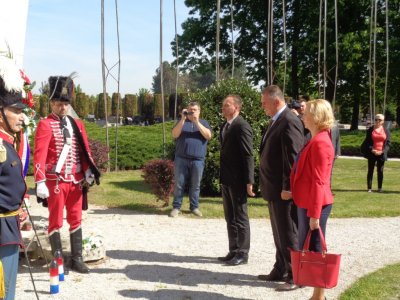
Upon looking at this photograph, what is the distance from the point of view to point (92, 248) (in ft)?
19.5

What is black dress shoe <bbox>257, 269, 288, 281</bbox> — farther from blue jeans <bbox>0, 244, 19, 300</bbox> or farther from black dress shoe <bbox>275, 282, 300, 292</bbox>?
blue jeans <bbox>0, 244, 19, 300</bbox>

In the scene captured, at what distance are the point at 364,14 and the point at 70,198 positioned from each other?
24.8m

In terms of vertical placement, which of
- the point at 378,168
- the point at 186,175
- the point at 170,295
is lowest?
the point at 170,295

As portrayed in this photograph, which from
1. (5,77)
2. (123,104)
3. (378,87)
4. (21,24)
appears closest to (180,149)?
(21,24)

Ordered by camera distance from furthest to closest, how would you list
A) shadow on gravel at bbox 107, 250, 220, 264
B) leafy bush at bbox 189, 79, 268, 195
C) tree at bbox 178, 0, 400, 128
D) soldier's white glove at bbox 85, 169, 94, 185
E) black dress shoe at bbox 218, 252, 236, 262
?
tree at bbox 178, 0, 400, 128 < leafy bush at bbox 189, 79, 268, 195 < shadow on gravel at bbox 107, 250, 220, 264 < black dress shoe at bbox 218, 252, 236, 262 < soldier's white glove at bbox 85, 169, 94, 185

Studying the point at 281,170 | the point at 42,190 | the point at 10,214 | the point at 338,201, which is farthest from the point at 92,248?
the point at 338,201

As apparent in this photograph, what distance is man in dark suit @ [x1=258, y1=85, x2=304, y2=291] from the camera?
198 inches

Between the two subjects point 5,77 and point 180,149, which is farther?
point 180,149

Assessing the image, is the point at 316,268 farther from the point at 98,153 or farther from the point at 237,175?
the point at 98,153

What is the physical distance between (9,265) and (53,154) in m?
2.36

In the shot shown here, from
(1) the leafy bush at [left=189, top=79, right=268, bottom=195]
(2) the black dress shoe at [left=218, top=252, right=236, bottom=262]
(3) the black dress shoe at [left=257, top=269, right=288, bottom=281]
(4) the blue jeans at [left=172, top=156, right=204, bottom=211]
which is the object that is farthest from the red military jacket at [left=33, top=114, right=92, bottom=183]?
(1) the leafy bush at [left=189, top=79, right=268, bottom=195]

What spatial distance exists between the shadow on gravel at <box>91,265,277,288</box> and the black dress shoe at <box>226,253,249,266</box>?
0.12 m

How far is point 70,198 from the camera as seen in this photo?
5613mm

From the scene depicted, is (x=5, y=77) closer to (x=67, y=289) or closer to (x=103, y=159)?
(x=67, y=289)
